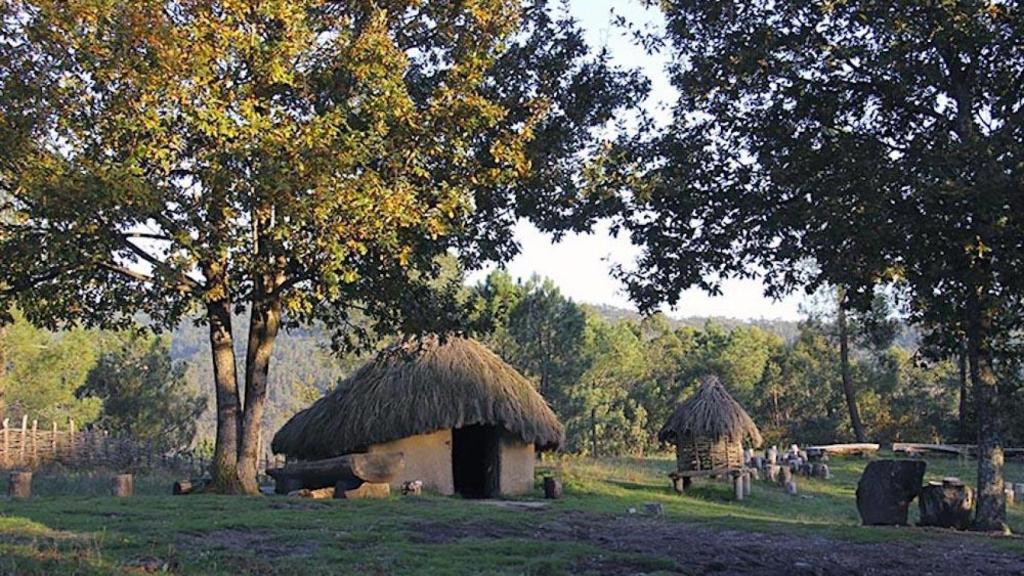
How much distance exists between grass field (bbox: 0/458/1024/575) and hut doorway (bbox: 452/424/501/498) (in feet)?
Answer: 18.7

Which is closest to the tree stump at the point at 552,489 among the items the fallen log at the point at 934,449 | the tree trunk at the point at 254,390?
the tree trunk at the point at 254,390

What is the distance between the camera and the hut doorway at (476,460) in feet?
75.3

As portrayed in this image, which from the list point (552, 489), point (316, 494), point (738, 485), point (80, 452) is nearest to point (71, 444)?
point (80, 452)

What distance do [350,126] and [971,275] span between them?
8.08 meters

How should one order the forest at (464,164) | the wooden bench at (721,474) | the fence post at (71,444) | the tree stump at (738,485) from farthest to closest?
the fence post at (71,444)
the wooden bench at (721,474)
the tree stump at (738,485)
the forest at (464,164)

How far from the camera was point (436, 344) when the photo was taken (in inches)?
924

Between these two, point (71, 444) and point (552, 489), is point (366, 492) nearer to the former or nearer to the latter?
point (552, 489)

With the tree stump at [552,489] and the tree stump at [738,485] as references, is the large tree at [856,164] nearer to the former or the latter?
the tree stump at [552,489]

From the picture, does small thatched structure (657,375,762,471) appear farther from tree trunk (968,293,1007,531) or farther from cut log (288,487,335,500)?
tree trunk (968,293,1007,531)

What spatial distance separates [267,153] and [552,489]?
11.1 meters

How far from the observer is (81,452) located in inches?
1265

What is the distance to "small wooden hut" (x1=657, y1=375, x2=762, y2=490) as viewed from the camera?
28.6 m

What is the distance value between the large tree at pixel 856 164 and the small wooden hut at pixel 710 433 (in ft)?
45.6

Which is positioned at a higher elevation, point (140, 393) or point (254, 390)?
point (140, 393)
